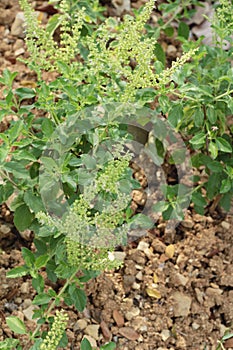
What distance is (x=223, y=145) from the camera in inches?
91.5

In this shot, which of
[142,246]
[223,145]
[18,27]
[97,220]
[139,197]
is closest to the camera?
[97,220]

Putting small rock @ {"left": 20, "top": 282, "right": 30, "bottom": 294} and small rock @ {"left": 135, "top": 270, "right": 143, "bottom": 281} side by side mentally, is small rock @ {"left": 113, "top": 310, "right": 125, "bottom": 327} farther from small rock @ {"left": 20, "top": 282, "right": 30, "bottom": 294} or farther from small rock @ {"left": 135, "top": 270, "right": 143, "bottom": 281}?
small rock @ {"left": 20, "top": 282, "right": 30, "bottom": 294}

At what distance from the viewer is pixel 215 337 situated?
242 centimetres

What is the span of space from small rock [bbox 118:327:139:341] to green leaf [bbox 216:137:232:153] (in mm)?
688

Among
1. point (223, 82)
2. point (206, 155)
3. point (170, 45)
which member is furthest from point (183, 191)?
point (170, 45)

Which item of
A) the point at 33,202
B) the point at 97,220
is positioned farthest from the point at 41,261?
the point at 97,220

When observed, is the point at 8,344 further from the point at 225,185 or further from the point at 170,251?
the point at 225,185

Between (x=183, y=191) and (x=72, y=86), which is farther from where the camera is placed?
(x=183, y=191)

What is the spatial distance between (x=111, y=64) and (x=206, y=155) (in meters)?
0.61

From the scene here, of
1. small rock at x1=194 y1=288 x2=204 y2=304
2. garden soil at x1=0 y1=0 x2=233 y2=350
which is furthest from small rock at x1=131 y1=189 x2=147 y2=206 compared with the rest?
small rock at x1=194 y1=288 x2=204 y2=304

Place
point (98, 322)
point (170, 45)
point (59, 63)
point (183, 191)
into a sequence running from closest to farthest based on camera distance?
point (59, 63), point (98, 322), point (183, 191), point (170, 45)

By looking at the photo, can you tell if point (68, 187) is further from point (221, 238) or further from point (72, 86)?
point (221, 238)

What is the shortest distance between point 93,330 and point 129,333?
126 millimetres

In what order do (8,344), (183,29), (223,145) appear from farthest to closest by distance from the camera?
(183,29) → (223,145) → (8,344)
